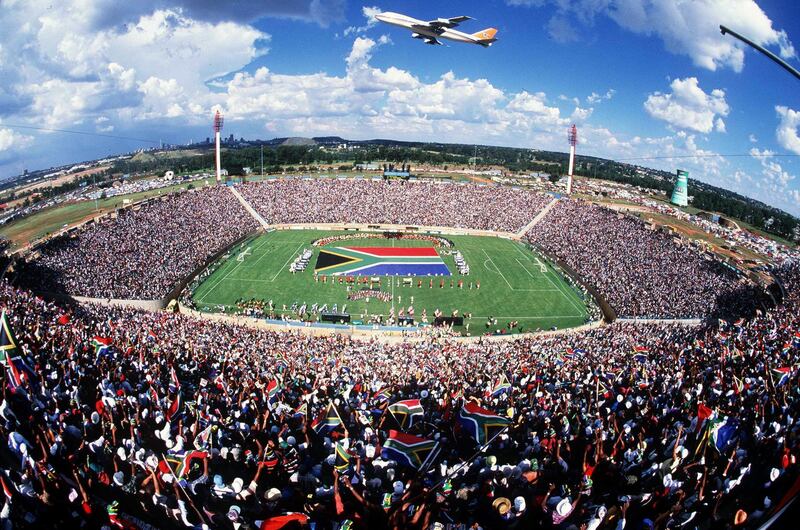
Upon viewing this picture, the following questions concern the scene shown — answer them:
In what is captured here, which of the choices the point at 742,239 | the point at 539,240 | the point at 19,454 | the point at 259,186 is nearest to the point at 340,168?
the point at 259,186

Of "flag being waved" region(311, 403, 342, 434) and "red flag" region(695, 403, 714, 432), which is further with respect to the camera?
"flag being waved" region(311, 403, 342, 434)

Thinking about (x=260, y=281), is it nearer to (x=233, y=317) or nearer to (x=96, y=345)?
(x=233, y=317)

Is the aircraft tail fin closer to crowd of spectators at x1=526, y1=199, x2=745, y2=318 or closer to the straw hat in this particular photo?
crowd of spectators at x1=526, y1=199, x2=745, y2=318

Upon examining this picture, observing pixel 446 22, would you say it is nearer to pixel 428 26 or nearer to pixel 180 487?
pixel 428 26

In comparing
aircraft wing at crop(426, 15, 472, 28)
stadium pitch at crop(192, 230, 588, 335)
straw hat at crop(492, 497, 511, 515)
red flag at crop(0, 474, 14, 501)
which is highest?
aircraft wing at crop(426, 15, 472, 28)

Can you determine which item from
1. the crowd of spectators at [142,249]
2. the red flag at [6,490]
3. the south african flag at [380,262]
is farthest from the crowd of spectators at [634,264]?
the crowd of spectators at [142,249]

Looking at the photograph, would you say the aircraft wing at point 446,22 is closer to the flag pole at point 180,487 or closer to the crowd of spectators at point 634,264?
the crowd of spectators at point 634,264

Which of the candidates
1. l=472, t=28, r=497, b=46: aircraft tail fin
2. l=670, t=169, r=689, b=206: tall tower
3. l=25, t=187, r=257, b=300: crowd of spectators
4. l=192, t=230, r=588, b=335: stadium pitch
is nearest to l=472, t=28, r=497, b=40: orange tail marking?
l=472, t=28, r=497, b=46: aircraft tail fin
